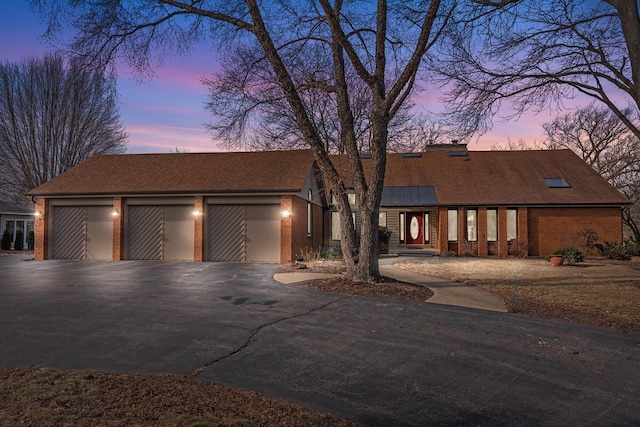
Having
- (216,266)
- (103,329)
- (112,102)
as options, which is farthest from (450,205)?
(112,102)

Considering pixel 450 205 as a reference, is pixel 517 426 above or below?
below

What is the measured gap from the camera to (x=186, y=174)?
21141mm

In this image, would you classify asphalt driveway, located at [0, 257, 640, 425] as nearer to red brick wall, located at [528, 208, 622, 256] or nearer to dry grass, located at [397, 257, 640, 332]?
dry grass, located at [397, 257, 640, 332]

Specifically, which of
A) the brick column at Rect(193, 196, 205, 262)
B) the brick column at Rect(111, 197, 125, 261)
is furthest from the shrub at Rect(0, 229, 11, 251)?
the brick column at Rect(193, 196, 205, 262)

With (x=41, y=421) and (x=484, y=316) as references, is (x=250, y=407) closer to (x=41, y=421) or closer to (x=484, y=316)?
(x=41, y=421)

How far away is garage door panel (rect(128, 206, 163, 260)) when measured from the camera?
19984 millimetres

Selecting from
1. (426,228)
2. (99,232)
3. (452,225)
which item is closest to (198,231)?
(99,232)

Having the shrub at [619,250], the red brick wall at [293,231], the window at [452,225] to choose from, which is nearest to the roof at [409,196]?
the window at [452,225]

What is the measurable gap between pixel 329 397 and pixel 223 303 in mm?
5083

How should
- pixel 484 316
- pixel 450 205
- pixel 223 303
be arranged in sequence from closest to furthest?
pixel 484 316 < pixel 223 303 < pixel 450 205

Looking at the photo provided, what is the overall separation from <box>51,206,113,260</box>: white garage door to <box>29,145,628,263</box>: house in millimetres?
48

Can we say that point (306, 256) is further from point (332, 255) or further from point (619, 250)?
point (619, 250)

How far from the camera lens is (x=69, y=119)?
33.1 meters

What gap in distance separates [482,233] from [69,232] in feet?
69.4
